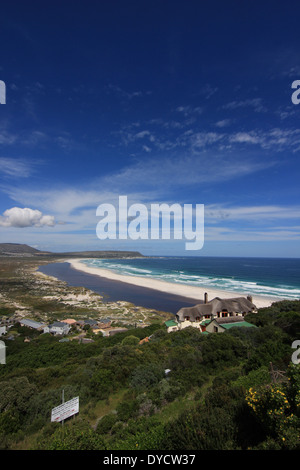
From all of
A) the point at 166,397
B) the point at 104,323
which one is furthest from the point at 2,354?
the point at 166,397

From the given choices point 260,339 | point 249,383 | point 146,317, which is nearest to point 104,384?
point 249,383

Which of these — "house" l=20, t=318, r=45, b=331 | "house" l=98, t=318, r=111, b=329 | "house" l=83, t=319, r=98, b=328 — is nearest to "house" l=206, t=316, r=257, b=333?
"house" l=98, t=318, r=111, b=329

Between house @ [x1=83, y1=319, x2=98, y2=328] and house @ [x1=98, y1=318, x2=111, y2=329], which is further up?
house @ [x1=83, y1=319, x2=98, y2=328]

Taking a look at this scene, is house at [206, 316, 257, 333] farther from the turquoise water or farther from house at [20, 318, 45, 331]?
the turquoise water

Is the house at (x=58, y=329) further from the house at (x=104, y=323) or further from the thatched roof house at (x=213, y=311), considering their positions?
the thatched roof house at (x=213, y=311)

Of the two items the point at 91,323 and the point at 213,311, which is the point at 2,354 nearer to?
the point at 91,323

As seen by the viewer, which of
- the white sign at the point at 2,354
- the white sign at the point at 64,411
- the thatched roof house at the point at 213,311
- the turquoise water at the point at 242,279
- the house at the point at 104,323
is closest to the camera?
the white sign at the point at 64,411

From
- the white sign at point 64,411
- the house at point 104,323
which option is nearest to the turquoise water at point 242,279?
the house at point 104,323
